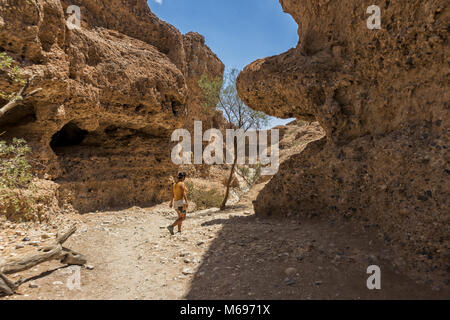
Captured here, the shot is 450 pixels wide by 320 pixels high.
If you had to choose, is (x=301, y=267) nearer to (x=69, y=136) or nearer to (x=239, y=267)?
(x=239, y=267)

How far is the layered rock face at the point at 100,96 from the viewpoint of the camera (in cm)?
659

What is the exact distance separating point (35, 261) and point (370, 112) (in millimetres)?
6882

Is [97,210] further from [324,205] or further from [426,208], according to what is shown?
[426,208]

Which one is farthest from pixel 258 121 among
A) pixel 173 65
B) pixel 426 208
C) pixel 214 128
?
pixel 214 128

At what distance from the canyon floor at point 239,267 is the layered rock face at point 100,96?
4005 mm

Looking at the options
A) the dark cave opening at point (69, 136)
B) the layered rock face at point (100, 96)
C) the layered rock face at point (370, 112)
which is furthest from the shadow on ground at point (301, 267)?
the dark cave opening at point (69, 136)

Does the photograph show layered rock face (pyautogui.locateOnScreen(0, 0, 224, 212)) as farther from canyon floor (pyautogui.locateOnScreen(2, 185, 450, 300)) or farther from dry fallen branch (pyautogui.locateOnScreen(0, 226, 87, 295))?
dry fallen branch (pyautogui.locateOnScreen(0, 226, 87, 295))

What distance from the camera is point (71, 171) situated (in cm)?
854

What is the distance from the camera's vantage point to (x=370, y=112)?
503cm

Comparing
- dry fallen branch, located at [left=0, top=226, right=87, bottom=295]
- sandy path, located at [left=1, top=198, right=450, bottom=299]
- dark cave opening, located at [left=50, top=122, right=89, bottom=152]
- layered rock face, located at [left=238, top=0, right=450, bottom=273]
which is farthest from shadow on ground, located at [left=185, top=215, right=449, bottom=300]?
dark cave opening, located at [left=50, top=122, right=89, bottom=152]

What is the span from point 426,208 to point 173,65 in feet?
35.3

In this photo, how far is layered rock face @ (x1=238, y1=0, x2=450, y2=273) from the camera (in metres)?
3.42

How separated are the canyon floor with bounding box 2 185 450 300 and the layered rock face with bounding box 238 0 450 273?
544 millimetres

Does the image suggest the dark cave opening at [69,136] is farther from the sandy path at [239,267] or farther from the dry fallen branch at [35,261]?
the dry fallen branch at [35,261]
